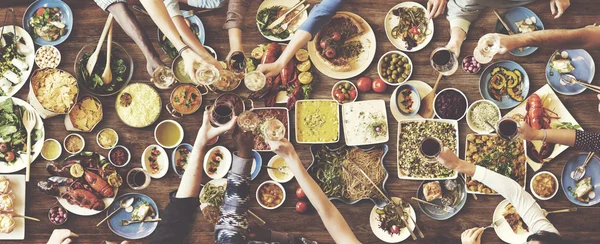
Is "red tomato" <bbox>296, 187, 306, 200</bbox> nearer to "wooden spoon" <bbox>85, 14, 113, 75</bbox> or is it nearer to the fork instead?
"wooden spoon" <bbox>85, 14, 113, 75</bbox>

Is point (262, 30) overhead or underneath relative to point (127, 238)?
overhead

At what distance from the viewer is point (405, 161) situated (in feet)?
12.3

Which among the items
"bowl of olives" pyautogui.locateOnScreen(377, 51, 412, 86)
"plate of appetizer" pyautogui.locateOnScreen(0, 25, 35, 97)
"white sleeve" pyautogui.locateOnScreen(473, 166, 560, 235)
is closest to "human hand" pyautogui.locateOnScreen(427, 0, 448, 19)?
"bowl of olives" pyautogui.locateOnScreen(377, 51, 412, 86)

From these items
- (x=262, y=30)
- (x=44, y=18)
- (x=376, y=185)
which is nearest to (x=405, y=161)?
(x=376, y=185)

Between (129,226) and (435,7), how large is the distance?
2.99 meters

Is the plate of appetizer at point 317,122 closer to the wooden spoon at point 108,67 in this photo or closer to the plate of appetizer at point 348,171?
the plate of appetizer at point 348,171

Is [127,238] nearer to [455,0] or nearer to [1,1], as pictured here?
[1,1]

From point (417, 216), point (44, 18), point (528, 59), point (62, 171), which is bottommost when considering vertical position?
point (417, 216)

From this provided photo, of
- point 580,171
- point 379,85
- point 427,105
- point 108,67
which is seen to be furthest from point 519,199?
point 108,67

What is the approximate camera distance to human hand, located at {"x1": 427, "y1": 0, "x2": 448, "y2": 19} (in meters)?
3.75

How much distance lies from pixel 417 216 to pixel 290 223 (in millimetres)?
1021

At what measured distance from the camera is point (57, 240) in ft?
12.2

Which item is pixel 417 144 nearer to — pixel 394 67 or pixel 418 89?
pixel 418 89

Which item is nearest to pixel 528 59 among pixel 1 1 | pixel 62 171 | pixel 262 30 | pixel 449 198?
pixel 449 198
